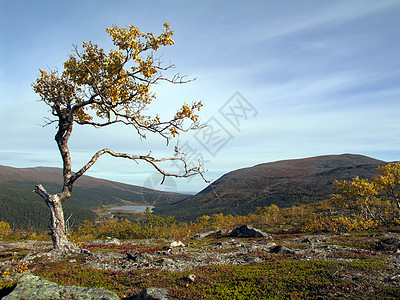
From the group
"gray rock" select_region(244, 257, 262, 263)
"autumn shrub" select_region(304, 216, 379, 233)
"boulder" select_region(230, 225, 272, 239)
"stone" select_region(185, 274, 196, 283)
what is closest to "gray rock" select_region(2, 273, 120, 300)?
"stone" select_region(185, 274, 196, 283)

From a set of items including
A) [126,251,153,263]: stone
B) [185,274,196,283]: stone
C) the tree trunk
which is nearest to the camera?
[185,274,196,283]: stone

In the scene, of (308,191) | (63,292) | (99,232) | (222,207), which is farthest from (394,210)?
(222,207)

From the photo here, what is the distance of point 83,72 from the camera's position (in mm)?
15844

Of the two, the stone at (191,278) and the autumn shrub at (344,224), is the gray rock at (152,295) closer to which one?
the stone at (191,278)

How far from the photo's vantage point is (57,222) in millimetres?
14906

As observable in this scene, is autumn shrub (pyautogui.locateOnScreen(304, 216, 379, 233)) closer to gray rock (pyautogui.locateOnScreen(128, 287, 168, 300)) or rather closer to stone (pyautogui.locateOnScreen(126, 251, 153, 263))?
stone (pyautogui.locateOnScreen(126, 251, 153, 263))

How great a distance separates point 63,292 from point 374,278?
12.3 metres

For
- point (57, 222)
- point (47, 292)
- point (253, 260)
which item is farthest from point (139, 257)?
point (47, 292)

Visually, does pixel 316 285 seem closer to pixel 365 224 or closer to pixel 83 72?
pixel 83 72

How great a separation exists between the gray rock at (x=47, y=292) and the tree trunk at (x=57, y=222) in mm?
6522

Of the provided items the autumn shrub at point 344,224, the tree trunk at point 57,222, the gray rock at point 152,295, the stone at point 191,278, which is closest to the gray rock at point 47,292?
the gray rock at point 152,295

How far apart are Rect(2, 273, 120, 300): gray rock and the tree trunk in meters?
6.52

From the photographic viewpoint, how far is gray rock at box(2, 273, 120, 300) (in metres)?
7.81

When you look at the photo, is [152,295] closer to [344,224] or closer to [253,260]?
[253,260]
